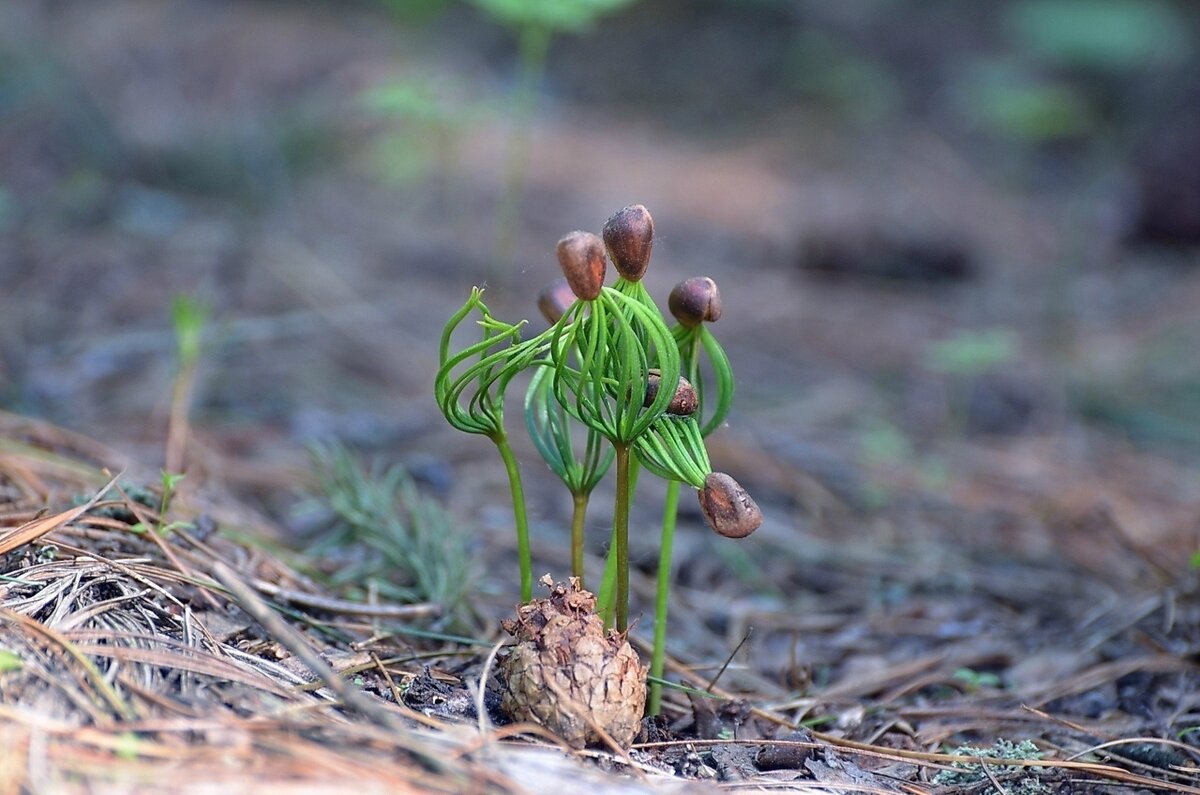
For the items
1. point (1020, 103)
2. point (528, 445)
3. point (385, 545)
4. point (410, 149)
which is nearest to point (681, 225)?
point (410, 149)

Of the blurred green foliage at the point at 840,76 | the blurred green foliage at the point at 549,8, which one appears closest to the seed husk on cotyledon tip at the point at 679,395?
the blurred green foliage at the point at 549,8

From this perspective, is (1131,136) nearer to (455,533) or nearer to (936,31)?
(936,31)

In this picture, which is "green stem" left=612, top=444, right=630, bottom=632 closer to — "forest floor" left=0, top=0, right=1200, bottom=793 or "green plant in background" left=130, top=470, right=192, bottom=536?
"forest floor" left=0, top=0, right=1200, bottom=793

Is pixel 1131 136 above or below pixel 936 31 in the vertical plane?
below

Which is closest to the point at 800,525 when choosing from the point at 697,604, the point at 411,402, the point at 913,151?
the point at 697,604

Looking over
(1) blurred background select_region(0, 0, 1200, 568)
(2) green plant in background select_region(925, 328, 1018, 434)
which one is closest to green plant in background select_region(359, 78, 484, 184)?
(1) blurred background select_region(0, 0, 1200, 568)
